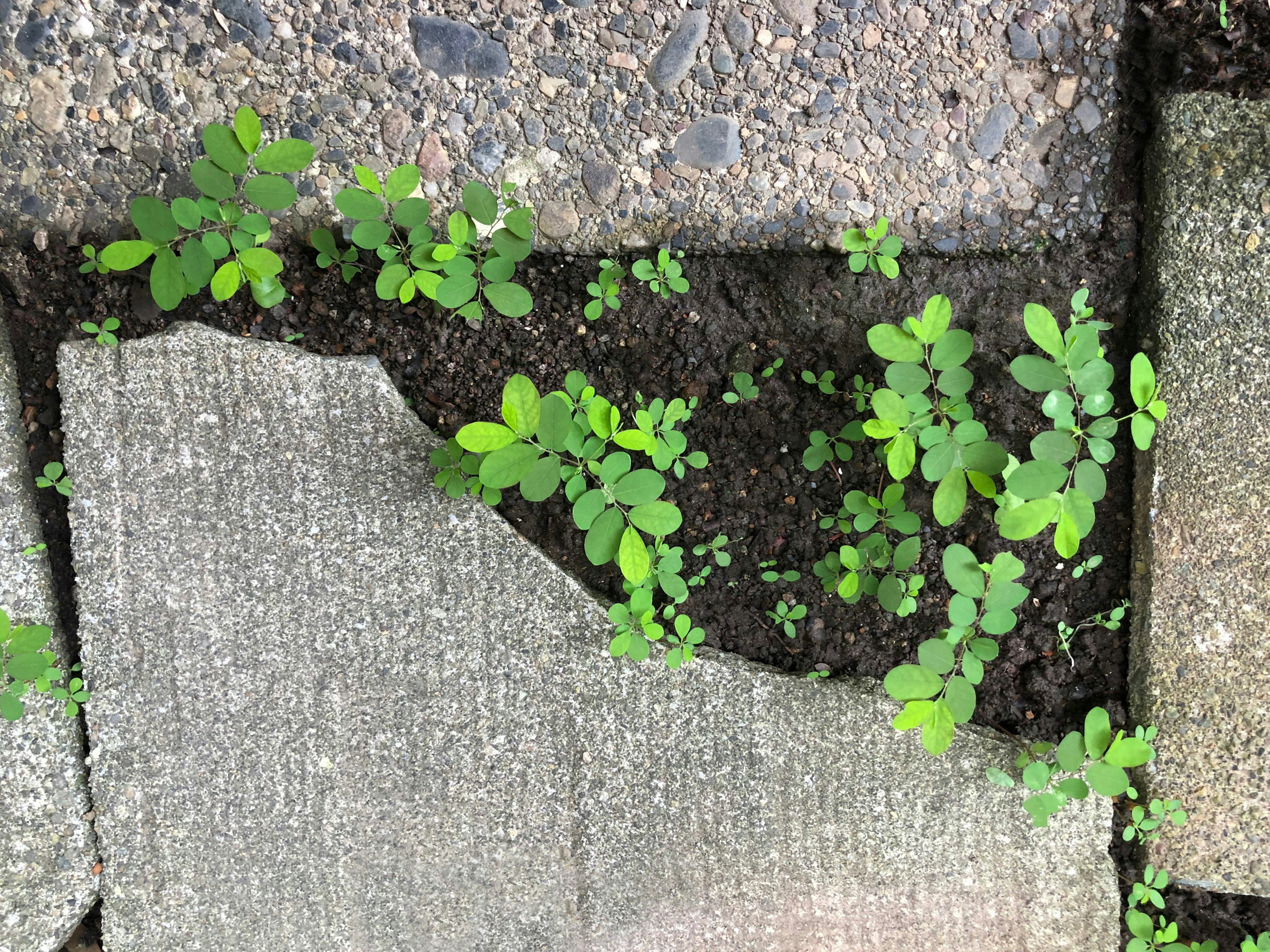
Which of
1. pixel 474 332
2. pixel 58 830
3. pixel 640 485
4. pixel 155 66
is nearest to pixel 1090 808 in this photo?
pixel 640 485

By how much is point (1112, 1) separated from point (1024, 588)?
4.19ft

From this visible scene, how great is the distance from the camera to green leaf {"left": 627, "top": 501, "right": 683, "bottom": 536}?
1567 millimetres

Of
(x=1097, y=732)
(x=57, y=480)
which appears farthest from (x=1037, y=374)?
(x=57, y=480)

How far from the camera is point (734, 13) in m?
1.73

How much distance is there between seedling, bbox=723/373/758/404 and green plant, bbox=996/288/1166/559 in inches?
20.1

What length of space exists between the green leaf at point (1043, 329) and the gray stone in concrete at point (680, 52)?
0.88 metres

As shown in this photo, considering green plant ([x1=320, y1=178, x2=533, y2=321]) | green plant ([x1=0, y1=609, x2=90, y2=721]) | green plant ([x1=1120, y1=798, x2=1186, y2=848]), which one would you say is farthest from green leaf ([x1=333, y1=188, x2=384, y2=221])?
green plant ([x1=1120, y1=798, x2=1186, y2=848])

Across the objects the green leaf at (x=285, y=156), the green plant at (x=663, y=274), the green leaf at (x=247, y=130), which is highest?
the green leaf at (x=247, y=130)

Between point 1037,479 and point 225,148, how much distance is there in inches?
67.0

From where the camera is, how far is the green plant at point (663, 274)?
1.71 meters

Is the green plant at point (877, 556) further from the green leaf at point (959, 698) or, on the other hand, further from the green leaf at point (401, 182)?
the green leaf at point (401, 182)

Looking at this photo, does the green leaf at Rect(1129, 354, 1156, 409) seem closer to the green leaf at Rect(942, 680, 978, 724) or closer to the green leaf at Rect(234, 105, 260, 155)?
the green leaf at Rect(942, 680, 978, 724)

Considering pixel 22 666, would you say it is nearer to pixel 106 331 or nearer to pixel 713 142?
pixel 106 331

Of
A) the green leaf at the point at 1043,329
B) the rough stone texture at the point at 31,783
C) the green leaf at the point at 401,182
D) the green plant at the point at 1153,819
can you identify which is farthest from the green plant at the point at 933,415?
the rough stone texture at the point at 31,783
